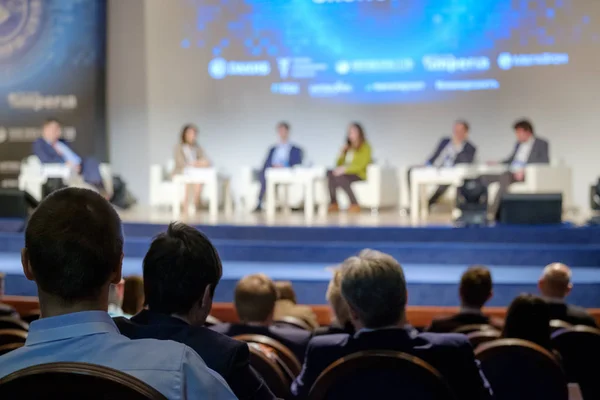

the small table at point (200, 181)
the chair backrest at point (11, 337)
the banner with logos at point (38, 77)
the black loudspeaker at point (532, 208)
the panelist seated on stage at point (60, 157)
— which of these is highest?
the banner with logos at point (38, 77)

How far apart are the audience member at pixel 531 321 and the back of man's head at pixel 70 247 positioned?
1891mm

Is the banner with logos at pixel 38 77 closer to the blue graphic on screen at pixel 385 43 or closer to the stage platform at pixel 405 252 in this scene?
the blue graphic on screen at pixel 385 43

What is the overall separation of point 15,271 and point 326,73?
5.20 meters

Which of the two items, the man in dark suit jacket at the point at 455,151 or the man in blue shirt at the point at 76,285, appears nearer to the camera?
the man in blue shirt at the point at 76,285

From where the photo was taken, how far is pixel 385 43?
1005cm

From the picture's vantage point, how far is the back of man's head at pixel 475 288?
11.8 ft

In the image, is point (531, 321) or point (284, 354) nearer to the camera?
point (284, 354)

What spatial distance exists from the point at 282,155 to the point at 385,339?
25.1ft

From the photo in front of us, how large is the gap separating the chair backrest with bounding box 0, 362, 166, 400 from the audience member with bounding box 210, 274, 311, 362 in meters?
1.96

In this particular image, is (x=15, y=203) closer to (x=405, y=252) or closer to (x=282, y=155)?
(x=282, y=155)

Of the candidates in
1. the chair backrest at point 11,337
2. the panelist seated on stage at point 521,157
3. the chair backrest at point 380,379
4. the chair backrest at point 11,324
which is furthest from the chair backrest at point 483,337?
the panelist seated on stage at point 521,157

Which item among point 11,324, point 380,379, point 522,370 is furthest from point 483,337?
point 11,324

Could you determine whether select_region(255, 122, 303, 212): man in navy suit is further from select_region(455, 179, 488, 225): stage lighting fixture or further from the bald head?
the bald head

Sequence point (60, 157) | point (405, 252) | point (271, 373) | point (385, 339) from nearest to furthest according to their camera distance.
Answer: point (385, 339) < point (271, 373) < point (405, 252) < point (60, 157)
